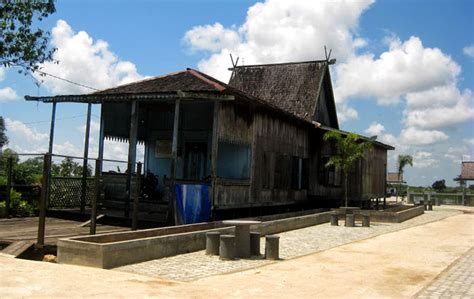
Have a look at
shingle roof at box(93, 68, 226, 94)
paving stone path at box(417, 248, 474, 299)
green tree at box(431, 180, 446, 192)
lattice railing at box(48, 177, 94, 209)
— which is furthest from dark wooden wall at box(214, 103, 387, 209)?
green tree at box(431, 180, 446, 192)

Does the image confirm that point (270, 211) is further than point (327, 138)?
No

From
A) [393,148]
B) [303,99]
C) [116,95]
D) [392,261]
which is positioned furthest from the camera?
[393,148]

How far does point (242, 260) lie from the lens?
32.0 ft

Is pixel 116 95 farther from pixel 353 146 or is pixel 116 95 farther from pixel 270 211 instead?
pixel 353 146

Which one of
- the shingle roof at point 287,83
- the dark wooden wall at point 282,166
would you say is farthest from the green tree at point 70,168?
the shingle roof at point 287,83

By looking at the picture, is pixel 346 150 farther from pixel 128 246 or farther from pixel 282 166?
pixel 128 246

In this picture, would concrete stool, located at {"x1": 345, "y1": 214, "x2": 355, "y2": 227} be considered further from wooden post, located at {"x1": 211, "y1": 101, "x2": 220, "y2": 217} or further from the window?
wooden post, located at {"x1": 211, "y1": 101, "x2": 220, "y2": 217}

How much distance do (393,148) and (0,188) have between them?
21199 millimetres

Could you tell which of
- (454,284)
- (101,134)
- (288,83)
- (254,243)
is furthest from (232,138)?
(288,83)

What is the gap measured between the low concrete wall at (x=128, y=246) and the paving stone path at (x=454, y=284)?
4817 mm

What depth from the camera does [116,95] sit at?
1358 cm

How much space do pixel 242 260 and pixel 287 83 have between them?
17.7m

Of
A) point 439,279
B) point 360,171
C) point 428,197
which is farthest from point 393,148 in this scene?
point 439,279

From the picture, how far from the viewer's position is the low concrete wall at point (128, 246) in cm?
814
